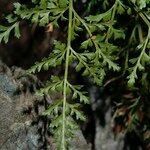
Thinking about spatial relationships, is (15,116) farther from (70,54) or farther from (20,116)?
(70,54)

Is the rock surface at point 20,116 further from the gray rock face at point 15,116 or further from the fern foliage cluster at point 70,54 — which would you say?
the fern foliage cluster at point 70,54

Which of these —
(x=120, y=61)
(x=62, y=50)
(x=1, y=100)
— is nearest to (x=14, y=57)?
(x=120, y=61)

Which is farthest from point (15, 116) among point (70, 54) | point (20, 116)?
point (70, 54)

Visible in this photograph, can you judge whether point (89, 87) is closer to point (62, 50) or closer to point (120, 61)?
point (120, 61)

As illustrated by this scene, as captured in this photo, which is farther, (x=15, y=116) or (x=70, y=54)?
(x=15, y=116)

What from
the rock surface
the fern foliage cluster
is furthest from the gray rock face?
the fern foliage cluster

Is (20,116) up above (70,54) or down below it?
below

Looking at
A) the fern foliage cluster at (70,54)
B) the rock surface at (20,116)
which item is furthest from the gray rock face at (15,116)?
the fern foliage cluster at (70,54)

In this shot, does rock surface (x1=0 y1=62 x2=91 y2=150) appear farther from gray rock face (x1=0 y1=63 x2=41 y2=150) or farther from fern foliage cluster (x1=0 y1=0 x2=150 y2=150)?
fern foliage cluster (x1=0 y1=0 x2=150 y2=150)
